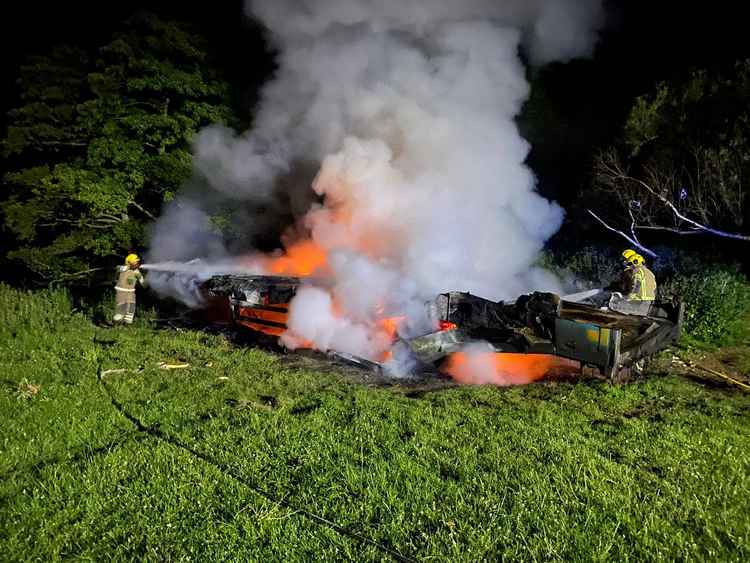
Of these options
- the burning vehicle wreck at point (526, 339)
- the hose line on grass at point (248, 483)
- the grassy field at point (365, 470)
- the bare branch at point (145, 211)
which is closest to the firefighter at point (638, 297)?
the burning vehicle wreck at point (526, 339)

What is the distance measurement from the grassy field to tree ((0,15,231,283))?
9.89 metres

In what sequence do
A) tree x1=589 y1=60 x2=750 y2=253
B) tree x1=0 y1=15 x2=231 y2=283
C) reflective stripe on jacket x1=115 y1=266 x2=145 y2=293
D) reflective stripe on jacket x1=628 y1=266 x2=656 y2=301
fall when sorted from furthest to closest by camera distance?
tree x1=0 y1=15 x2=231 y2=283 → tree x1=589 y1=60 x2=750 y2=253 → reflective stripe on jacket x1=115 y1=266 x2=145 y2=293 → reflective stripe on jacket x1=628 y1=266 x2=656 y2=301

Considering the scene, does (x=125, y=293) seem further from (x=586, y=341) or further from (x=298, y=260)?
(x=586, y=341)

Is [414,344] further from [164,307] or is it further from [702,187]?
[702,187]

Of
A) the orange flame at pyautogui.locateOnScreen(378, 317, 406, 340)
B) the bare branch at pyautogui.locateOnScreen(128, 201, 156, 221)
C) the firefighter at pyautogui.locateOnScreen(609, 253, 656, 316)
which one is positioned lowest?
the orange flame at pyautogui.locateOnScreen(378, 317, 406, 340)

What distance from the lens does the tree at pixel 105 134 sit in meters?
14.8

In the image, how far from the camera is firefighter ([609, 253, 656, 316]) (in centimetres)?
791

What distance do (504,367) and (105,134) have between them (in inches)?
555

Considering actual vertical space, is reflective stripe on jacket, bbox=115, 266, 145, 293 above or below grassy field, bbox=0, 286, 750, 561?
above

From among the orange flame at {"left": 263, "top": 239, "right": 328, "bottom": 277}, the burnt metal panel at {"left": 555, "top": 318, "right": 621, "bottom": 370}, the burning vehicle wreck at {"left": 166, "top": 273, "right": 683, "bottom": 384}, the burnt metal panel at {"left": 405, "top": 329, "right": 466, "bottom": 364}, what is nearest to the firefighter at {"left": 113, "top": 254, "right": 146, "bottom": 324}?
the orange flame at {"left": 263, "top": 239, "right": 328, "bottom": 277}

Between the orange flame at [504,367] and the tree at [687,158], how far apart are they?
6427 millimetres

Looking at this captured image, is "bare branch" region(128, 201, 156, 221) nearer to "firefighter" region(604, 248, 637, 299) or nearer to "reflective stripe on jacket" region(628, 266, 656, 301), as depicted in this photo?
"firefighter" region(604, 248, 637, 299)

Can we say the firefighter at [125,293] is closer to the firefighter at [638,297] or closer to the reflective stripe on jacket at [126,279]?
the reflective stripe on jacket at [126,279]

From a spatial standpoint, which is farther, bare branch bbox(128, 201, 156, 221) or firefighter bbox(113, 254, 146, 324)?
bare branch bbox(128, 201, 156, 221)
